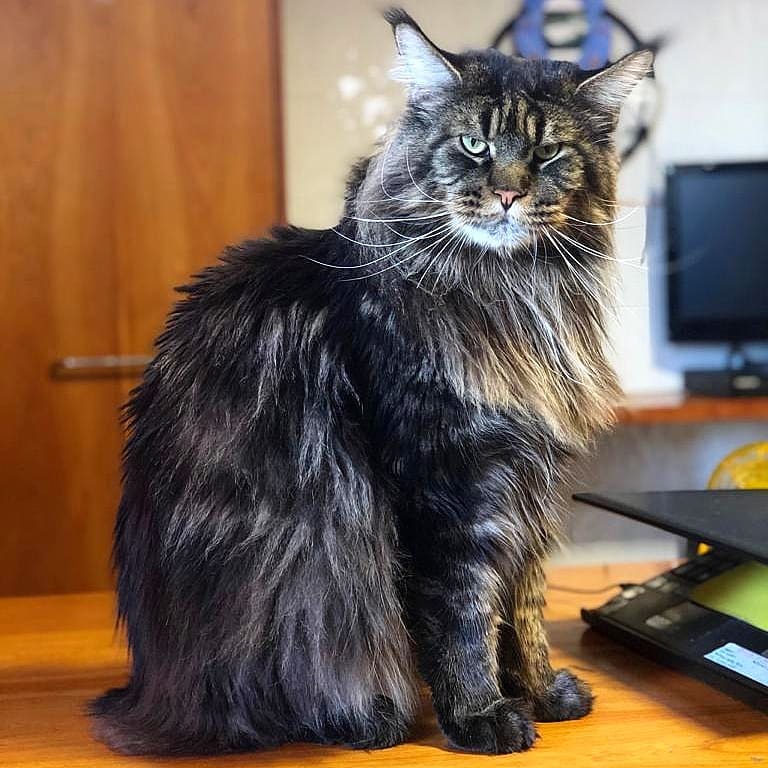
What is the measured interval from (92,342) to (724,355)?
77.3 inches

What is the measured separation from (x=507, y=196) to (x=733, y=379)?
6.95ft

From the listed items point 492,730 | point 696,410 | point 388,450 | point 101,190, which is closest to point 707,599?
point 492,730

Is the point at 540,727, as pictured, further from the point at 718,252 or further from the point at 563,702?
the point at 718,252

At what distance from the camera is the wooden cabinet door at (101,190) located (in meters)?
2.57

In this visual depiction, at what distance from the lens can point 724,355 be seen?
310 centimetres

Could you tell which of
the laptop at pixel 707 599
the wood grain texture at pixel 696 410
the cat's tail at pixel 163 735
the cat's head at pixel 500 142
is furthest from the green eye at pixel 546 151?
the wood grain texture at pixel 696 410

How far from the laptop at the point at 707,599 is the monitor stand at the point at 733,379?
175 cm

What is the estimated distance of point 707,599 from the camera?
1.10 m

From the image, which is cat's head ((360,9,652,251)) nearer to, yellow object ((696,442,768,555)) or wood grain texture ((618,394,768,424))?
yellow object ((696,442,768,555))

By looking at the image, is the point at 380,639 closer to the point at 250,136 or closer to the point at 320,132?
the point at 250,136

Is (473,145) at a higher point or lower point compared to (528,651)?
higher

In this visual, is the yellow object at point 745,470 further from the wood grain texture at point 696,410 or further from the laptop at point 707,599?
the laptop at point 707,599

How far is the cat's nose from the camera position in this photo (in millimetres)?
938

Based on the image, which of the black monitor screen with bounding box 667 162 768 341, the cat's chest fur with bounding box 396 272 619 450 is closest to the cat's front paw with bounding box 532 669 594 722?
the cat's chest fur with bounding box 396 272 619 450
